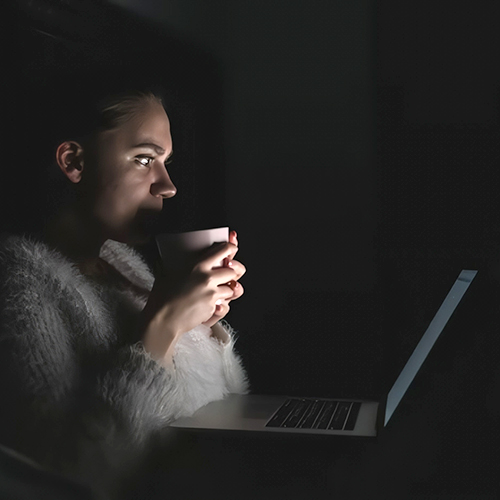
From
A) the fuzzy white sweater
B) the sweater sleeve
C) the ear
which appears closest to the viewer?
the fuzzy white sweater

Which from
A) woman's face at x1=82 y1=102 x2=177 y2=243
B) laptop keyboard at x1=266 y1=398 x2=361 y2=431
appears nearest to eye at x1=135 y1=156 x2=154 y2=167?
woman's face at x1=82 y1=102 x2=177 y2=243

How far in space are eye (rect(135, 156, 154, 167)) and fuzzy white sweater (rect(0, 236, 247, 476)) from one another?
10.4 inches

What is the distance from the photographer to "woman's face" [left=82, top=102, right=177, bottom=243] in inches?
46.2

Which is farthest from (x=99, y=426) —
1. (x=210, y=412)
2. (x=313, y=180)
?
(x=313, y=180)

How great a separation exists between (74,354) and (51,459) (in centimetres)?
18

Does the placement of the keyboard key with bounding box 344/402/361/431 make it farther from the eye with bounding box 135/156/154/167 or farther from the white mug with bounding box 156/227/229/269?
the eye with bounding box 135/156/154/167

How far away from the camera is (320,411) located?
48.3 inches

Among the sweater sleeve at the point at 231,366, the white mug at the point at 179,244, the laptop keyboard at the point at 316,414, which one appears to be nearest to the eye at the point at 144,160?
the white mug at the point at 179,244

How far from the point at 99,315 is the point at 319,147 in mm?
713

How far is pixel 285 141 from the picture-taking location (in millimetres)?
1500

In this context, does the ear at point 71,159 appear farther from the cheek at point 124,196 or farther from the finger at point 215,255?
the finger at point 215,255

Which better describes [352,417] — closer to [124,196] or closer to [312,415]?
[312,415]

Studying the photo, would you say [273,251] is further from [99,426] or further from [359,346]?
[99,426]

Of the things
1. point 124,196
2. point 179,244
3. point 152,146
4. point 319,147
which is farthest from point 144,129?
point 319,147
